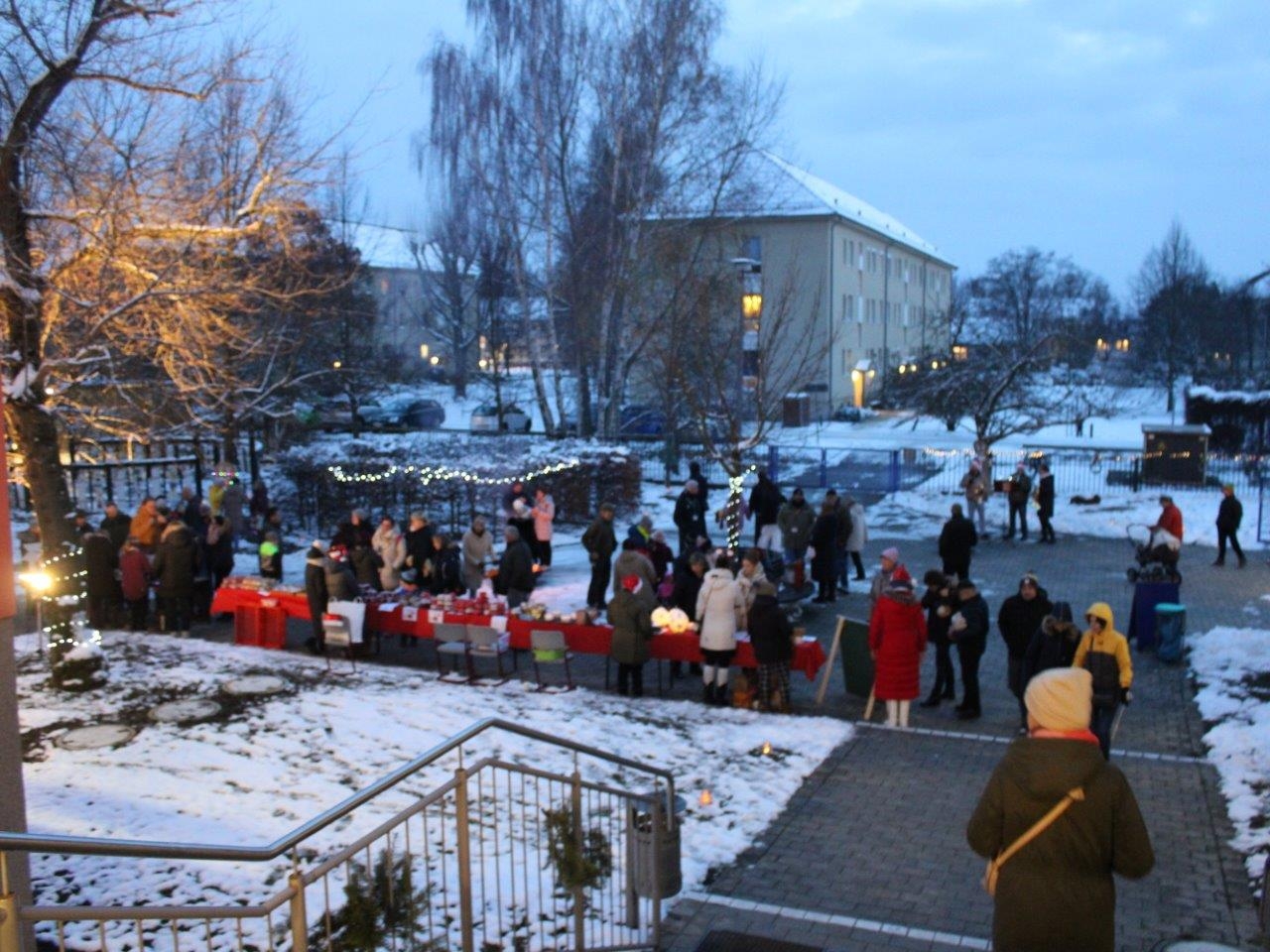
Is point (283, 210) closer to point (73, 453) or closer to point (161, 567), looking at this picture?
point (161, 567)

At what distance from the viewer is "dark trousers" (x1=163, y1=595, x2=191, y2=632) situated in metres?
14.3

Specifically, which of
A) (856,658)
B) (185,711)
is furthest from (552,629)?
(185,711)

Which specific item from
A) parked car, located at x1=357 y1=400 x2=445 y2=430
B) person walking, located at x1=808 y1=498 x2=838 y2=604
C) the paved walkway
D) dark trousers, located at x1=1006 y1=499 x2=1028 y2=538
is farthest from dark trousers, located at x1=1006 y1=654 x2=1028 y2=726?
parked car, located at x1=357 y1=400 x2=445 y2=430

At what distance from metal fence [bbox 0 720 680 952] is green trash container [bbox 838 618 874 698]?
13.3 feet

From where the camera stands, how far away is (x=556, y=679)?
503 inches

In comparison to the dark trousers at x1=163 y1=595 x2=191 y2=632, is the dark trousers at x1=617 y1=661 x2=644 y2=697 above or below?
below

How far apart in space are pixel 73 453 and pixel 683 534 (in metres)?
9.86

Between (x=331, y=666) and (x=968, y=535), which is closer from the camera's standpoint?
(x=331, y=666)

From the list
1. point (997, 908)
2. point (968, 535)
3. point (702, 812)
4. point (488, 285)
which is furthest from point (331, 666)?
point (488, 285)

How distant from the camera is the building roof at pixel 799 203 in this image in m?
32.8

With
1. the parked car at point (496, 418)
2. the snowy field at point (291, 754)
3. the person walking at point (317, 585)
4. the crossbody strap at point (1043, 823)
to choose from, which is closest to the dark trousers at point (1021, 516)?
the snowy field at point (291, 754)

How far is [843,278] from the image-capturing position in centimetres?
5219

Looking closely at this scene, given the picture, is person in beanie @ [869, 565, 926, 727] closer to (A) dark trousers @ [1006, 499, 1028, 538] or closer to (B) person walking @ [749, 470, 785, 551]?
(B) person walking @ [749, 470, 785, 551]

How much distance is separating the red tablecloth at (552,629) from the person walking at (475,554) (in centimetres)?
187
